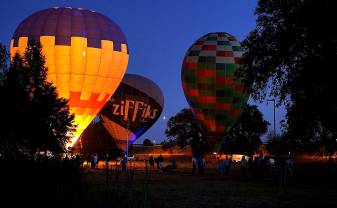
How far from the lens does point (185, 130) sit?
3895 inches

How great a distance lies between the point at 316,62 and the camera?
74.7ft

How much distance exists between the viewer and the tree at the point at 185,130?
320ft

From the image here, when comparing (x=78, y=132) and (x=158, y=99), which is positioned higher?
(x=158, y=99)

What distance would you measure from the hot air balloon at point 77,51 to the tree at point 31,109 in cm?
736

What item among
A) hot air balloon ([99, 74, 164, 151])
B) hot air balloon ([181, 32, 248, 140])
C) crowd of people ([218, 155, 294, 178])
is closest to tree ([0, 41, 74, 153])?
crowd of people ([218, 155, 294, 178])

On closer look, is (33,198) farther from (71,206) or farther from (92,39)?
(92,39)

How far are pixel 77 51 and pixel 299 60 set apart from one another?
23124mm

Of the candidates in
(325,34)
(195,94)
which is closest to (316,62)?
(325,34)

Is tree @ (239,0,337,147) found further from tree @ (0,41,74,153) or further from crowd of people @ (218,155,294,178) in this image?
tree @ (0,41,74,153)

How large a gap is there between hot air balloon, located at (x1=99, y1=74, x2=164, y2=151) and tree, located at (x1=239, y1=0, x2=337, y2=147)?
46.0 m

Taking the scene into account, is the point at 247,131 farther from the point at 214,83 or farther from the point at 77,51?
the point at 77,51

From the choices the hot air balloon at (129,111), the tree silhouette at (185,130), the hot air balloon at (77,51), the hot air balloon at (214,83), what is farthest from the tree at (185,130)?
the hot air balloon at (77,51)

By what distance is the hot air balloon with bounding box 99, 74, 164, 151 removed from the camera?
242 feet

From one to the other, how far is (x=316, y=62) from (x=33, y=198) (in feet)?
50.1
